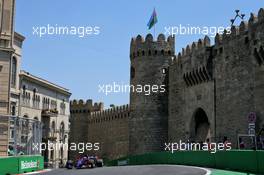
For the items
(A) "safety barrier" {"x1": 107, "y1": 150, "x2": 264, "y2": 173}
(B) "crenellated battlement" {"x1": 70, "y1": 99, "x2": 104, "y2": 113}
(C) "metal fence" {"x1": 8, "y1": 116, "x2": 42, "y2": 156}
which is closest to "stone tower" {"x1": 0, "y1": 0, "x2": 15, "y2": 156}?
(C) "metal fence" {"x1": 8, "y1": 116, "x2": 42, "y2": 156}

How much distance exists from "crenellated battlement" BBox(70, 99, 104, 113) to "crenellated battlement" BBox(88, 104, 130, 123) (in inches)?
54.7

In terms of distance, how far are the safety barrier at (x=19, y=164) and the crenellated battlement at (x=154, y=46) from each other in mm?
18816

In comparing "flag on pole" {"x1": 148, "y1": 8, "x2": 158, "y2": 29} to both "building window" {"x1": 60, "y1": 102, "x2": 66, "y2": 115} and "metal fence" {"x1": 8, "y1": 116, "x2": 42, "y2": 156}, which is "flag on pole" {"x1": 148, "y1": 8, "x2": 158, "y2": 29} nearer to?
"metal fence" {"x1": 8, "y1": 116, "x2": 42, "y2": 156}

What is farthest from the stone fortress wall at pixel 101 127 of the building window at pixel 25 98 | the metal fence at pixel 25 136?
the metal fence at pixel 25 136

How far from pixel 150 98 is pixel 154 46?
184 inches

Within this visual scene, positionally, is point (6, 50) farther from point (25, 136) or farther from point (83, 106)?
point (83, 106)

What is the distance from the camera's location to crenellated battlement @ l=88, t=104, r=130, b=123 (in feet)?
192

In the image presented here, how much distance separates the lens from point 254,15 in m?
30.6

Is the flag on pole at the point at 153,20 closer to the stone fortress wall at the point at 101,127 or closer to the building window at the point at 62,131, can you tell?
the stone fortress wall at the point at 101,127

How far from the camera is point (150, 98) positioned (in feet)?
140

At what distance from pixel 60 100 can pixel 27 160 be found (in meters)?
39.8

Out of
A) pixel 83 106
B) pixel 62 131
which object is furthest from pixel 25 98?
pixel 83 106

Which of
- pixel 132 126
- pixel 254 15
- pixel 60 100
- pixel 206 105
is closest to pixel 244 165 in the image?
pixel 254 15

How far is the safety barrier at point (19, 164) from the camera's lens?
21.6 m
